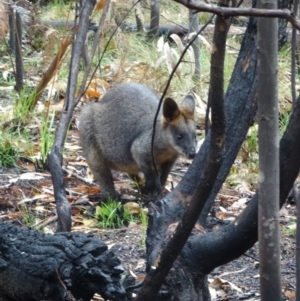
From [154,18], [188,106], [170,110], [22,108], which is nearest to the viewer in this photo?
[170,110]

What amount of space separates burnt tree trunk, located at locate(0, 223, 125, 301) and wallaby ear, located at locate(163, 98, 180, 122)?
298cm

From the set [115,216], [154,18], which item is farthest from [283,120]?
[154,18]

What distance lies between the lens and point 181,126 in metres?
6.25

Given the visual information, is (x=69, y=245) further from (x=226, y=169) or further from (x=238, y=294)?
(x=238, y=294)

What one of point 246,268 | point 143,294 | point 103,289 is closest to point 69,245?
point 103,289

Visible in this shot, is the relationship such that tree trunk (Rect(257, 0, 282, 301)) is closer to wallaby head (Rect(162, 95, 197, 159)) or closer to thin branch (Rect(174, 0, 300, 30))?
thin branch (Rect(174, 0, 300, 30))

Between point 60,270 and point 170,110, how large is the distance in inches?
131

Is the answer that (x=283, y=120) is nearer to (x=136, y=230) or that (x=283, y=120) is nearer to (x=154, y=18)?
(x=136, y=230)

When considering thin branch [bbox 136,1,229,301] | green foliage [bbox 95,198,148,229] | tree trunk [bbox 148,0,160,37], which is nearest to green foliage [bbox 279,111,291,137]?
green foliage [bbox 95,198,148,229]

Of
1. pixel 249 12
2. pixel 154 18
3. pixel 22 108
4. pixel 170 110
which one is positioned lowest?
pixel 22 108

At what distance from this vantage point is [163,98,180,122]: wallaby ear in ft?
20.0

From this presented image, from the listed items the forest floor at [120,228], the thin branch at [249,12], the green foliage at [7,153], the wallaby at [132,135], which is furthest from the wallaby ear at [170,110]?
the thin branch at [249,12]

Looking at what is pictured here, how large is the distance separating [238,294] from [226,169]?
848 mm

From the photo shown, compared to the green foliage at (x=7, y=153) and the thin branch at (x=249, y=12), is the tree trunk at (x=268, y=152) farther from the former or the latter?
the green foliage at (x=7, y=153)
